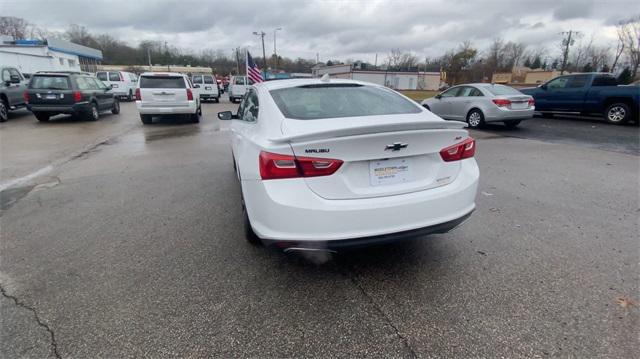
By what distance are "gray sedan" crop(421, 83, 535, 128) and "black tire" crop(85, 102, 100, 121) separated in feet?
41.3

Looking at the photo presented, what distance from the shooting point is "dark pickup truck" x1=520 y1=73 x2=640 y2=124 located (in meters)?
10.8

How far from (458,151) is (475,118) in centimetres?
897

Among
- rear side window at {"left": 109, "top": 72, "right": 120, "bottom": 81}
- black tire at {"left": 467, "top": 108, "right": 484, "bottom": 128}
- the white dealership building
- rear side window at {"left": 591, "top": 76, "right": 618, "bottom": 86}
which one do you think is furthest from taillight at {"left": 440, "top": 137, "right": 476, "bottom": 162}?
rear side window at {"left": 109, "top": 72, "right": 120, "bottom": 81}

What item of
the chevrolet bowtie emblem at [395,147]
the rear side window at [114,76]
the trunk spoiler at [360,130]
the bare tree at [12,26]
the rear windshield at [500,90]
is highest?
the bare tree at [12,26]

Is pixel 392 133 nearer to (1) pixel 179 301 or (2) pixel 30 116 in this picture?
(1) pixel 179 301

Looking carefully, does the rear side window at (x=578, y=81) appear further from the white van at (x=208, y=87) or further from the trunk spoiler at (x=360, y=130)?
the white van at (x=208, y=87)

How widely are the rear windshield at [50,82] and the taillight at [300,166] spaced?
1250cm

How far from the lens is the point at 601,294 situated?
2.48 m

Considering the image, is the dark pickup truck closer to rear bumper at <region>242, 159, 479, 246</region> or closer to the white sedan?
the white sedan

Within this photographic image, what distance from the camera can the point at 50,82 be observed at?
11.3 m

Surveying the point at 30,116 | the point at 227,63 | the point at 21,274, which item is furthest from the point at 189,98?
the point at 227,63

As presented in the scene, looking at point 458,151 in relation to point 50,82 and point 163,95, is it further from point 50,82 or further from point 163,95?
point 50,82

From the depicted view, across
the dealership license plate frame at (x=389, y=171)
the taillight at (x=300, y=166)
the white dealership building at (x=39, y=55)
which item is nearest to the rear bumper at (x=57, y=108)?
the white dealership building at (x=39, y=55)

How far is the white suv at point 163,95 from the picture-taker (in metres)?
11.1
